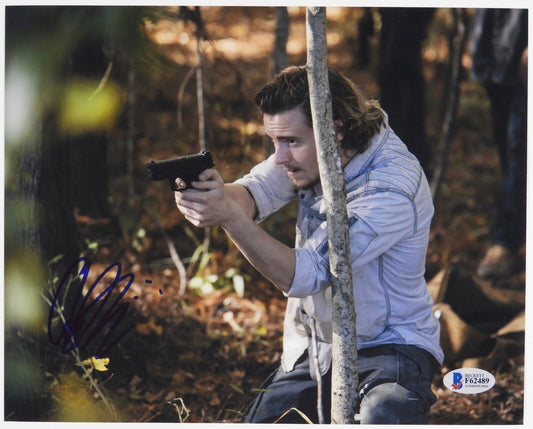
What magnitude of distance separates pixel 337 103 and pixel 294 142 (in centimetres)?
17

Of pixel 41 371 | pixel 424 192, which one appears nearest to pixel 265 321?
pixel 41 371

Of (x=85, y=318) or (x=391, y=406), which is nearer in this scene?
(x=391, y=406)

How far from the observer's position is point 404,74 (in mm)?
4148

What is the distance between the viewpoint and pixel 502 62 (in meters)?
3.66

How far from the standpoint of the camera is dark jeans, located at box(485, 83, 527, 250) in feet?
Answer: 12.2

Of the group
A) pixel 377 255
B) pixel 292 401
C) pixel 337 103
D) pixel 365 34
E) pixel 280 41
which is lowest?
pixel 292 401

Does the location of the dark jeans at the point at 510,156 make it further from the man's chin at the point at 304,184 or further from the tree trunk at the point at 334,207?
the tree trunk at the point at 334,207

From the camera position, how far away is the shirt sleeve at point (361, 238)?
2.21 m

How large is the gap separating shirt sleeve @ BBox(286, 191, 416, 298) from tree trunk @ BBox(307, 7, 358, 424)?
0.19ft

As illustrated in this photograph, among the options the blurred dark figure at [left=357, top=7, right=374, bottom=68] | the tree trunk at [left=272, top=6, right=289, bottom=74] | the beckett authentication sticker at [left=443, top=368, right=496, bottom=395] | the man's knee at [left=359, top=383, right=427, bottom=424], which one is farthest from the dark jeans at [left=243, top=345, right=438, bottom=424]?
the blurred dark figure at [left=357, top=7, right=374, bottom=68]

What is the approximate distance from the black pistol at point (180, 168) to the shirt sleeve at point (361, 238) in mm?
338

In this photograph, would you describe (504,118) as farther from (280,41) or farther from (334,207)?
(334,207)

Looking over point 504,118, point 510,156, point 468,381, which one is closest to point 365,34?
point 504,118

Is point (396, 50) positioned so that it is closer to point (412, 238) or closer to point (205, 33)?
point (205, 33)
